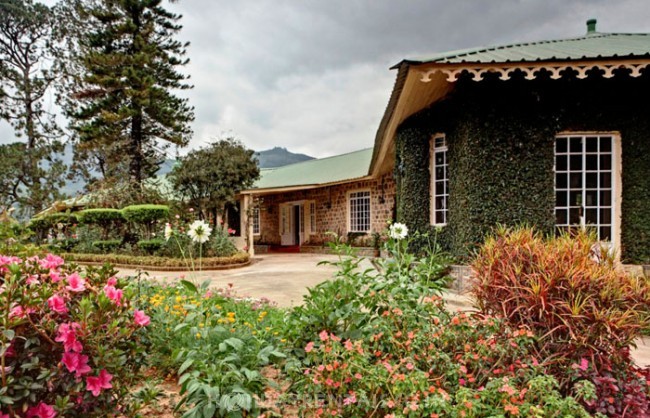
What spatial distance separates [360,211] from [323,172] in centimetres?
383

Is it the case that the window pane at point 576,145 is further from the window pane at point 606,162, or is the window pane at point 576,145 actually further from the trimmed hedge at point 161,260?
the trimmed hedge at point 161,260

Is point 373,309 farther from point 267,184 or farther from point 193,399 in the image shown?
point 267,184

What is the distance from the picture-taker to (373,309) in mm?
2752

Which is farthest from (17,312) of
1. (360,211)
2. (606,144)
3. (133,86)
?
(133,86)

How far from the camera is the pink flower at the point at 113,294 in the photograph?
1.66 meters

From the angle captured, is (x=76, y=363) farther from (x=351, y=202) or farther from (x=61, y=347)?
(x=351, y=202)

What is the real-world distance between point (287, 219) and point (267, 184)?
8.04 ft

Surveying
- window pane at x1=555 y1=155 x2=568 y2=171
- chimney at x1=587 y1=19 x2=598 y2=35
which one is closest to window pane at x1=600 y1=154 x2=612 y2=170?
window pane at x1=555 y1=155 x2=568 y2=171

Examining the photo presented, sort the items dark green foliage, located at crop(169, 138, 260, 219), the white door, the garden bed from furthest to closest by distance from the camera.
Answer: the white door → dark green foliage, located at crop(169, 138, 260, 219) → the garden bed

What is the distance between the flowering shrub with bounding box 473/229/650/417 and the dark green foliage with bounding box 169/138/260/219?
11967 mm

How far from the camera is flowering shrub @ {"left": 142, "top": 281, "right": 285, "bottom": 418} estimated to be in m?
1.84

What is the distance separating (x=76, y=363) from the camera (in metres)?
1.51

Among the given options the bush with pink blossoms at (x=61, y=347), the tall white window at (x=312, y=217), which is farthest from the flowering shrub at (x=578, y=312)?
the tall white window at (x=312, y=217)

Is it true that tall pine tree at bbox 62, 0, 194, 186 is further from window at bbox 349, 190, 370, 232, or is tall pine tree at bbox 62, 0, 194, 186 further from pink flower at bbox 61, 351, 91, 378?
pink flower at bbox 61, 351, 91, 378
